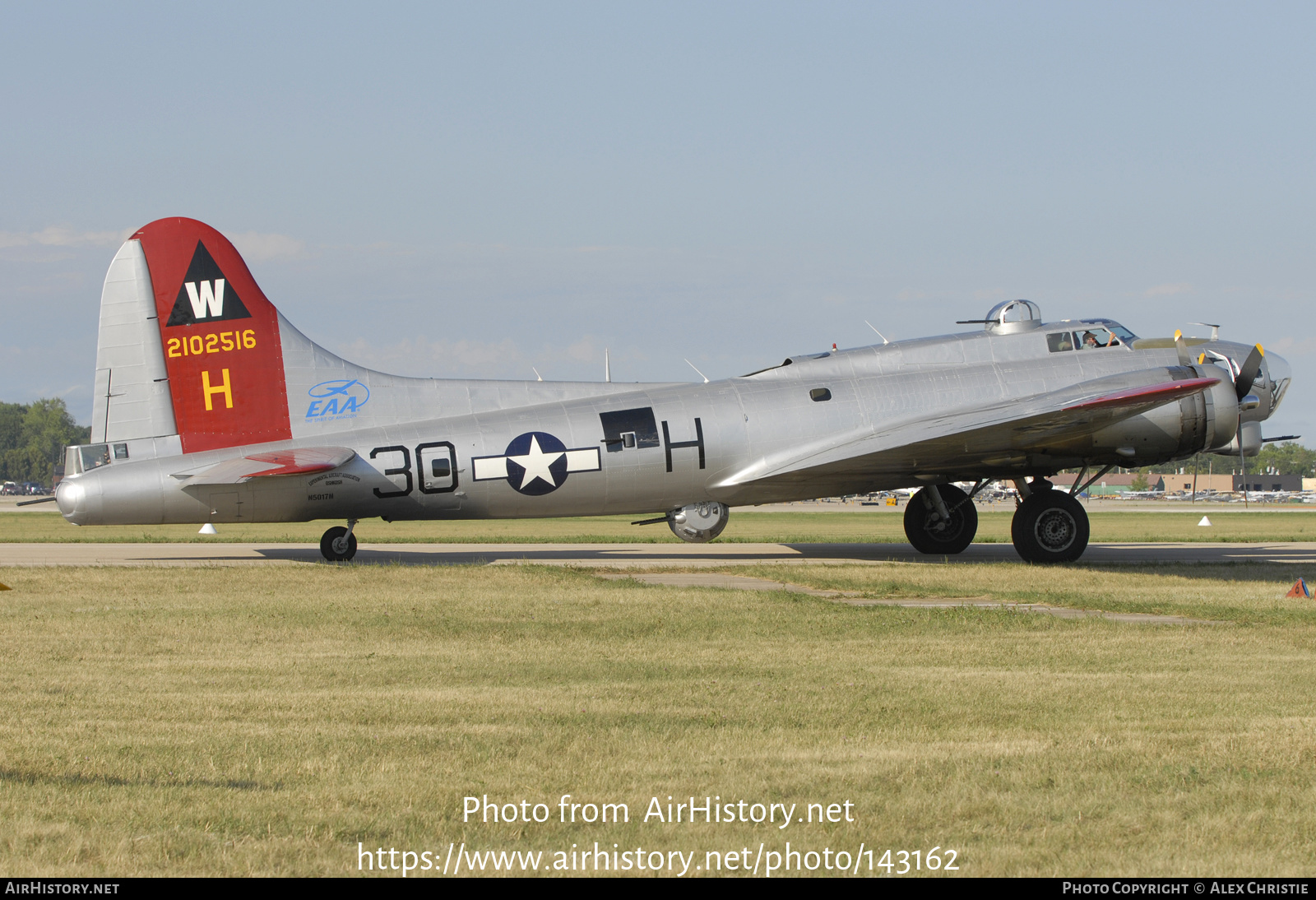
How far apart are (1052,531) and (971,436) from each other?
11.5ft

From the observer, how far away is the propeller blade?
2453 cm

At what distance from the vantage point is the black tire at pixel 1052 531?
1020 inches

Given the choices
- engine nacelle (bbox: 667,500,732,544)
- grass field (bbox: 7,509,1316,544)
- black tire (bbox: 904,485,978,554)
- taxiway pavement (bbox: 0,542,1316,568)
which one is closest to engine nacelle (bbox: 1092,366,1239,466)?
taxiway pavement (bbox: 0,542,1316,568)

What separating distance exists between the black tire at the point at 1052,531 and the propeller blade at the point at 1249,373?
167 inches

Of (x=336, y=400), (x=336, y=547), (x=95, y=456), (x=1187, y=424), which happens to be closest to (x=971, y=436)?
(x=1187, y=424)

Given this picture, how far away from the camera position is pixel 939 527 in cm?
2944

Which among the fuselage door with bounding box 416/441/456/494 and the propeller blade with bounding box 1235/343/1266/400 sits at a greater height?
the propeller blade with bounding box 1235/343/1266/400

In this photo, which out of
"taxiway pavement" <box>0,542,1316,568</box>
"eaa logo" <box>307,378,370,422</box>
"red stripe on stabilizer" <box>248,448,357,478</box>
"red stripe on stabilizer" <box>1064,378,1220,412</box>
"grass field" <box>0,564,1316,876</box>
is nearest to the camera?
"grass field" <box>0,564,1316,876</box>

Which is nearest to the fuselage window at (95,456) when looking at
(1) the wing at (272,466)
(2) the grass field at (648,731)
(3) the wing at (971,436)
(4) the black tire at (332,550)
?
(1) the wing at (272,466)

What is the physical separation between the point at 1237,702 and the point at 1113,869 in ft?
17.5

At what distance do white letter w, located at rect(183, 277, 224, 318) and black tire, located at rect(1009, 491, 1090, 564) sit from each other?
60.9ft

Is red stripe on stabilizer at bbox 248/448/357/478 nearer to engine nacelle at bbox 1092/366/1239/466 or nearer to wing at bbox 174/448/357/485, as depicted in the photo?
wing at bbox 174/448/357/485

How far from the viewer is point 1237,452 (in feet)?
84.0

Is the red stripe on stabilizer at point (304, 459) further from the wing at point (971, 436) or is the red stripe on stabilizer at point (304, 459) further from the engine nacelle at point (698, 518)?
the wing at point (971, 436)
